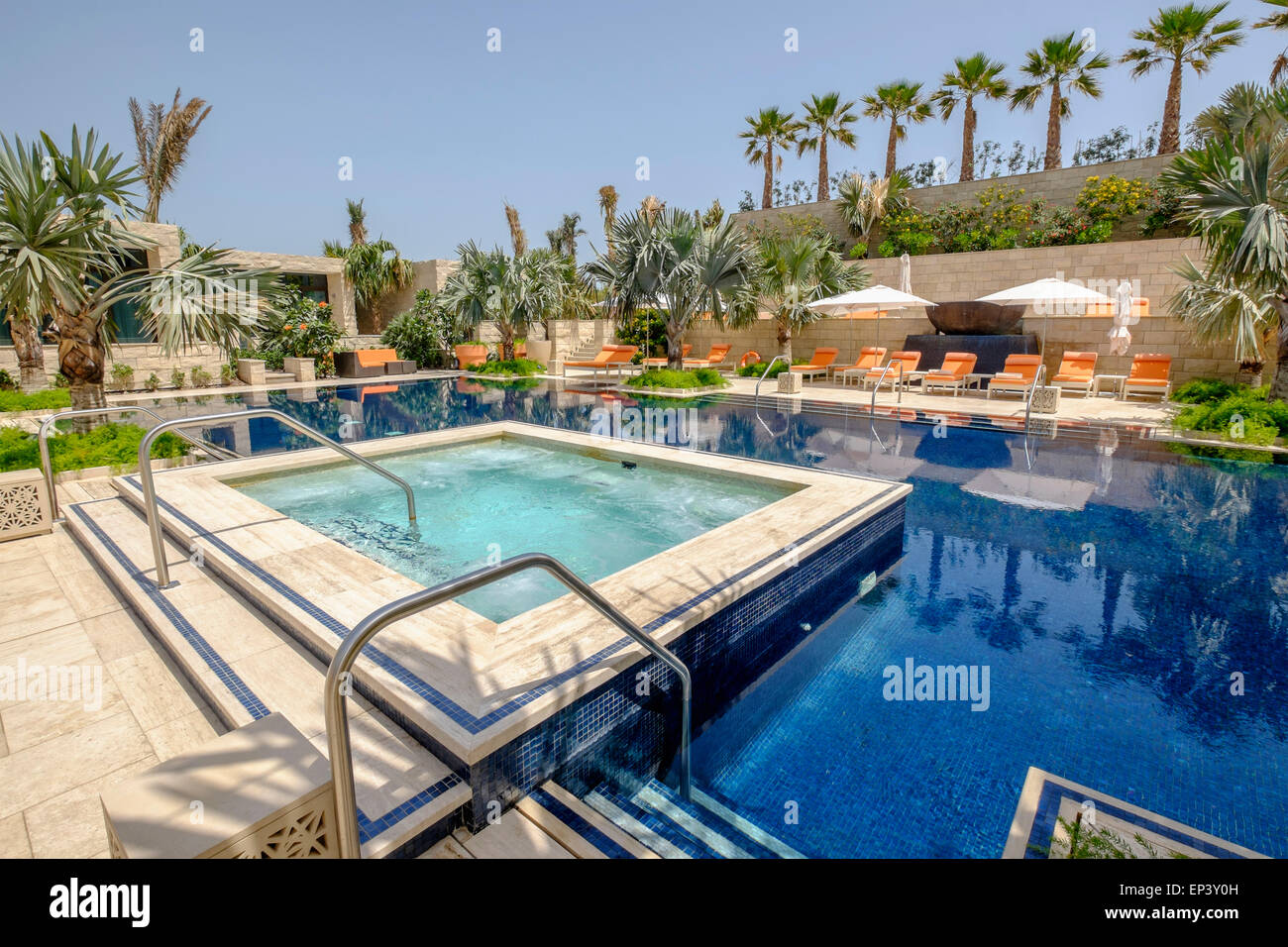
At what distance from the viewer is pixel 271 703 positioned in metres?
2.92

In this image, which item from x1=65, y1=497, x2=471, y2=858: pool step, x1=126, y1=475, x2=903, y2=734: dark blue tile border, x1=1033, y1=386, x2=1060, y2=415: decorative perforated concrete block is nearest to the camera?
x1=65, y1=497, x2=471, y2=858: pool step

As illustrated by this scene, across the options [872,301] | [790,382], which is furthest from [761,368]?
[872,301]

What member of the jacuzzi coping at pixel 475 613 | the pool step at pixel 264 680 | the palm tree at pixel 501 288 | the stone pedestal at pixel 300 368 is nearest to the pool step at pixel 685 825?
the jacuzzi coping at pixel 475 613

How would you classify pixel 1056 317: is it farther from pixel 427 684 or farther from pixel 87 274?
pixel 87 274

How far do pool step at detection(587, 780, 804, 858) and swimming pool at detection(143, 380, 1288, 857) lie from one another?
0.17 meters

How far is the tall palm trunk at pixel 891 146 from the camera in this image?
2461 cm

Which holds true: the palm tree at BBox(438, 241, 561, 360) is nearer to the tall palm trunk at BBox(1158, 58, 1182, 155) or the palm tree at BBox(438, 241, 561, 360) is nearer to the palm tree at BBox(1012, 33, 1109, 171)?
the palm tree at BBox(1012, 33, 1109, 171)

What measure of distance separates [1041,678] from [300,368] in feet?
63.9

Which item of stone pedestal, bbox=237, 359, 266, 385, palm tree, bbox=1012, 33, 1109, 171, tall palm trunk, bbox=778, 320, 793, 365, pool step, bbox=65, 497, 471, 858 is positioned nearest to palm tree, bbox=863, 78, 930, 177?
palm tree, bbox=1012, 33, 1109, 171

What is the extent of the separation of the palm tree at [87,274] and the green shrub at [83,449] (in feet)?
1.50

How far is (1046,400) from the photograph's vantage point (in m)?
11.8

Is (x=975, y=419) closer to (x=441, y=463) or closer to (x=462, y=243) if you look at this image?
(x=441, y=463)

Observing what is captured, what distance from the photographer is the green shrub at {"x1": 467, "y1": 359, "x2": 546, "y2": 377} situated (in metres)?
19.3
